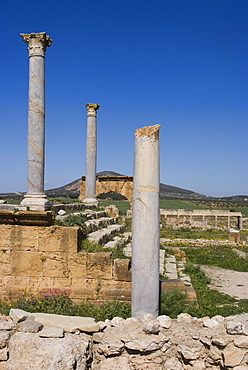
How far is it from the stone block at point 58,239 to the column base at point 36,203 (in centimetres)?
95

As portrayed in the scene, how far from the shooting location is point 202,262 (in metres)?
14.5

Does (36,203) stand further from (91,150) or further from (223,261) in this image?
(223,261)

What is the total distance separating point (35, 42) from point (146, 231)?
598 cm

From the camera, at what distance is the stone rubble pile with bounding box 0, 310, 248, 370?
469 centimetres

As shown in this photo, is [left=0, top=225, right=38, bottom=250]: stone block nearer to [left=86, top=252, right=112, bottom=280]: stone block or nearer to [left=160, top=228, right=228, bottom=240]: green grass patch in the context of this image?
[left=86, top=252, right=112, bottom=280]: stone block

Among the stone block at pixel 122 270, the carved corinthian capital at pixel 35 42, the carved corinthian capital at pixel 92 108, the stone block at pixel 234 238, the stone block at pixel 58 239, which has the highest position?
the carved corinthian capital at pixel 35 42

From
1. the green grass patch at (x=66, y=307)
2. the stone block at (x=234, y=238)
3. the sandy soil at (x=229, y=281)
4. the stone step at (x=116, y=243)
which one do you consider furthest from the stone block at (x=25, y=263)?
the stone block at (x=234, y=238)

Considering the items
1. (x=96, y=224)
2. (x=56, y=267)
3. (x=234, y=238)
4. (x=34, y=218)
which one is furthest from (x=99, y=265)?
(x=234, y=238)

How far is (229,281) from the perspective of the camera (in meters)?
11.0

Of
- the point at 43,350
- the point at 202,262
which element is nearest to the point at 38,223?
the point at 43,350

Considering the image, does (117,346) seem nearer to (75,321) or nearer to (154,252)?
(75,321)

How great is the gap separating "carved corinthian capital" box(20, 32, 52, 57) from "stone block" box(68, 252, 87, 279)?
5193mm

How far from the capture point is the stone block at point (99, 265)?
7.12 meters

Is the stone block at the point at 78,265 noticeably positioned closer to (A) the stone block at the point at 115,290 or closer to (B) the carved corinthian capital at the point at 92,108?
(A) the stone block at the point at 115,290
